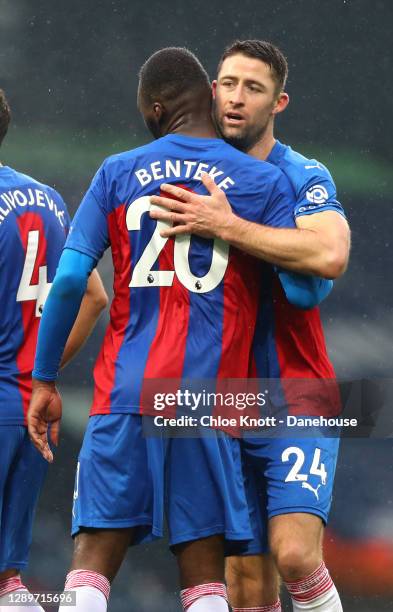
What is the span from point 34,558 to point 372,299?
209cm

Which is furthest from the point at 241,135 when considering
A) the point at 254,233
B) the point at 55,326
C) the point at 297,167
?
the point at 55,326

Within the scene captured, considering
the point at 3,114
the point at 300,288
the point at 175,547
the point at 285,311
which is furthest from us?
the point at 3,114

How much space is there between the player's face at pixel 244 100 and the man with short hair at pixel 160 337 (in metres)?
0.10

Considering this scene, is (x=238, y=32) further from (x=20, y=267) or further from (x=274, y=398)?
(x=274, y=398)

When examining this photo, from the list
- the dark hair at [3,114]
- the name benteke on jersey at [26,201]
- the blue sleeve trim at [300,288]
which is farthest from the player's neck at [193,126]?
the dark hair at [3,114]

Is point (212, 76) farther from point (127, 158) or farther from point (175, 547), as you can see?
point (175, 547)

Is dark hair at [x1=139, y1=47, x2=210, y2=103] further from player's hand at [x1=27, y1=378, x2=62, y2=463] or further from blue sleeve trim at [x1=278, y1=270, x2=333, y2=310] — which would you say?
player's hand at [x1=27, y1=378, x2=62, y2=463]

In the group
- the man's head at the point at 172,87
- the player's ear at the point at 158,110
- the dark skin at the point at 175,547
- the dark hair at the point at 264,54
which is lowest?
the dark skin at the point at 175,547

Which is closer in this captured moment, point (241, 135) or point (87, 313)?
point (241, 135)

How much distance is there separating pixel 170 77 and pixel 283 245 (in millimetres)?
615

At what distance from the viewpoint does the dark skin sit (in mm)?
A: 3252

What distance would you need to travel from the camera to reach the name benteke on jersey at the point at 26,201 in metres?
4.18

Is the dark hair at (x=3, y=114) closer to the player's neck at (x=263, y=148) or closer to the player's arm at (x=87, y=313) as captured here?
the player's arm at (x=87, y=313)

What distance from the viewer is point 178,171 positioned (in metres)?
3.49
